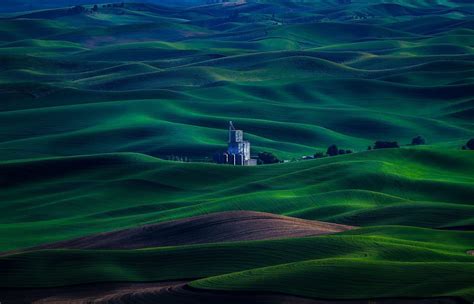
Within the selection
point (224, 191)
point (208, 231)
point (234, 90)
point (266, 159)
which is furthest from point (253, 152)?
point (208, 231)

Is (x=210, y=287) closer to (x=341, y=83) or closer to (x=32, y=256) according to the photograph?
(x=32, y=256)

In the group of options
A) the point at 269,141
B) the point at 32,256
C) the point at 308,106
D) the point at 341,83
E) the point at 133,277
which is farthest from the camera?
the point at 341,83

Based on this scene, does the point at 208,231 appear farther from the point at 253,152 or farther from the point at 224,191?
the point at 253,152

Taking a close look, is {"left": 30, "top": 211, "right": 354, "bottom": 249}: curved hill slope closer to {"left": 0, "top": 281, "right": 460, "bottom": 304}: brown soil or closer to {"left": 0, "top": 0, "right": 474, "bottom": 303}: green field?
{"left": 0, "top": 0, "right": 474, "bottom": 303}: green field

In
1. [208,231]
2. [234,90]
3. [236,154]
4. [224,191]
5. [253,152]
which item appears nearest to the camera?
[208,231]

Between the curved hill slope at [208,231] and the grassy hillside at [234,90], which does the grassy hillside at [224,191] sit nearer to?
the curved hill slope at [208,231]

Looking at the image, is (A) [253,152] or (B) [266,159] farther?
(A) [253,152]

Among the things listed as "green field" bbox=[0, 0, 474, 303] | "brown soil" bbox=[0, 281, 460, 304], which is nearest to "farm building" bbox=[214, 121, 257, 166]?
"green field" bbox=[0, 0, 474, 303]

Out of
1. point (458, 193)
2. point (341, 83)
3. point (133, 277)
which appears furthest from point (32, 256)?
point (341, 83)
